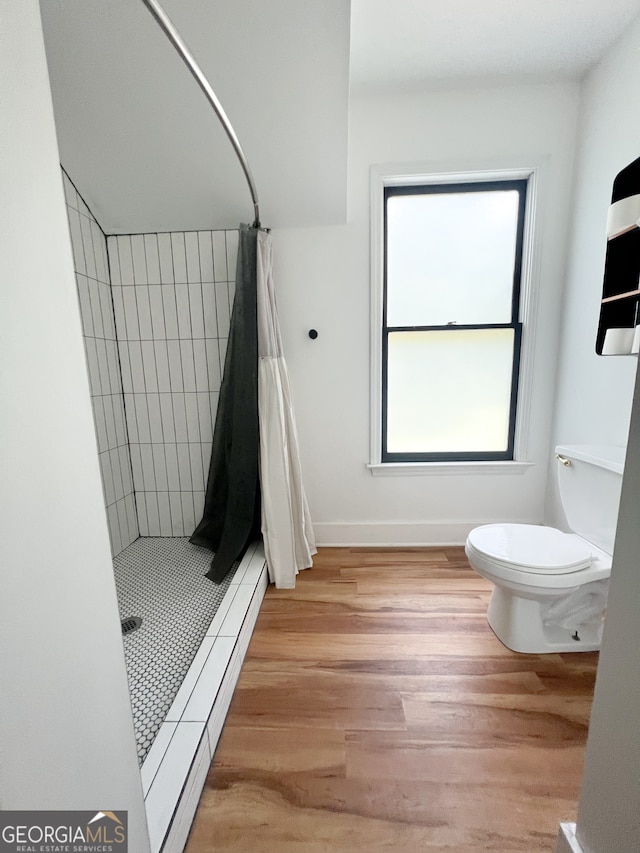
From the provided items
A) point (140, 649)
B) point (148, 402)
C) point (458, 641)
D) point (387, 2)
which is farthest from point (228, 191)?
point (458, 641)

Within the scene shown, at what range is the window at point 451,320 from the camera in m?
1.83

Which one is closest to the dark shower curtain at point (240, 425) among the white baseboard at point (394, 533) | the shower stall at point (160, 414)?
the shower stall at point (160, 414)

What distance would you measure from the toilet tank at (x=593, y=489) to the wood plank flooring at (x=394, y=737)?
0.48 m

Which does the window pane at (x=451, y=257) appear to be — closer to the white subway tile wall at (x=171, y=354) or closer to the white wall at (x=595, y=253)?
the white wall at (x=595, y=253)

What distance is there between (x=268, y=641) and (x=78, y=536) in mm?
1208

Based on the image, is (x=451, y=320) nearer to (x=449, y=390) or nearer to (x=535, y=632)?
(x=449, y=390)

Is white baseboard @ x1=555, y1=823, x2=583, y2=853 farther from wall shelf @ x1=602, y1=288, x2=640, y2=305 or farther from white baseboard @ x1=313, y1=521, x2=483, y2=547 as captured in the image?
wall shelf @ x1=602, y1=288, x2=640, y2=305

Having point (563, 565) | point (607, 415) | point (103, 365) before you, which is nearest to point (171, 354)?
point (103, 365)

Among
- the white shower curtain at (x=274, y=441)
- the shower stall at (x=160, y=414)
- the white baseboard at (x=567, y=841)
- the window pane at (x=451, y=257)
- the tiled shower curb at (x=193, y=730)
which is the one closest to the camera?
the white baseboard at (x=567, y=841)

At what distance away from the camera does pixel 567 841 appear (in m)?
0.70

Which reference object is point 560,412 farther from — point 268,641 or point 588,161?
point 268,641

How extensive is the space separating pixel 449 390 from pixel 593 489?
0.87 m

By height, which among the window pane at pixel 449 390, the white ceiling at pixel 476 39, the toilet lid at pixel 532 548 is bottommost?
the toilet lid at pixel 532 548

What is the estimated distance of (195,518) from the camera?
2.12 m
